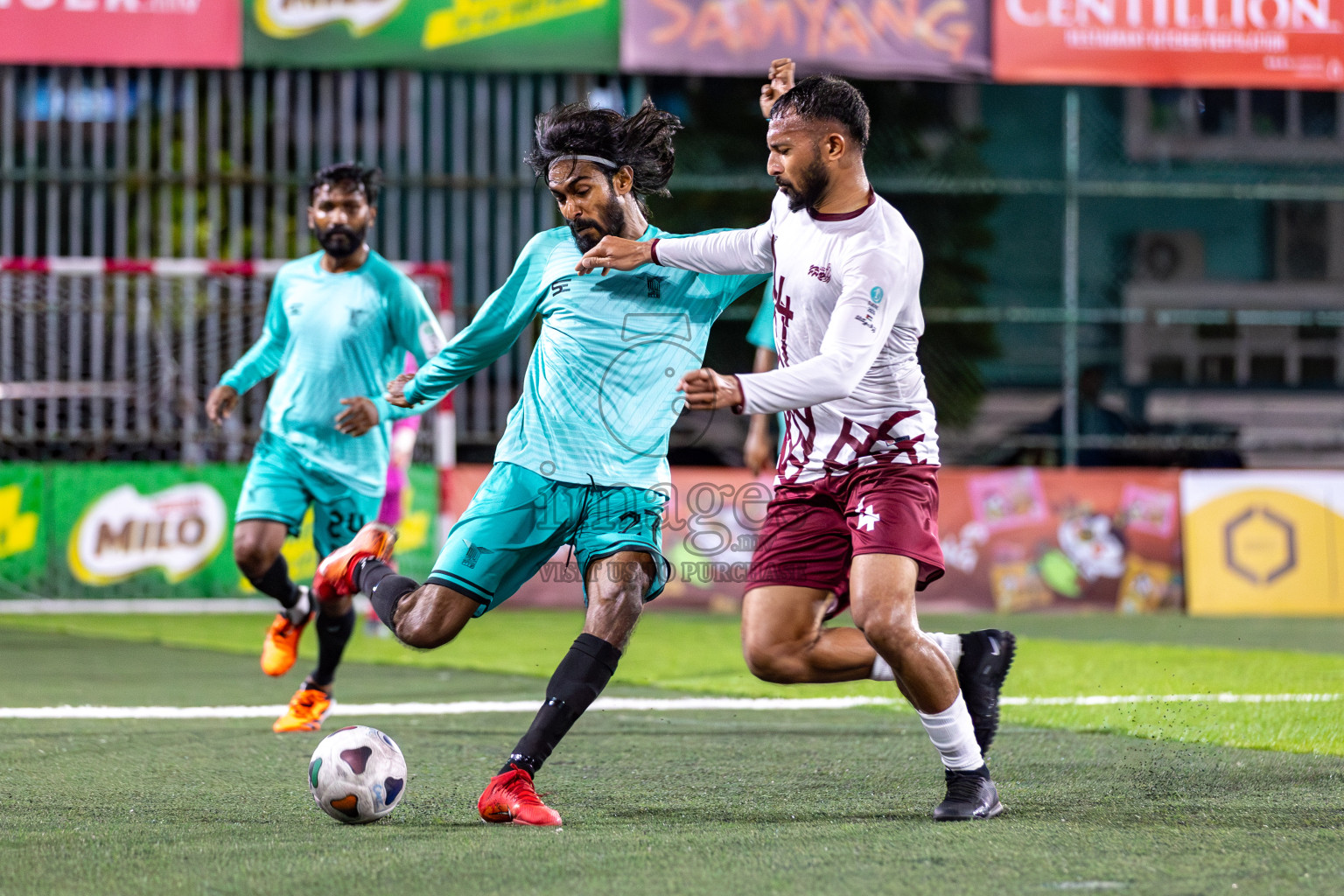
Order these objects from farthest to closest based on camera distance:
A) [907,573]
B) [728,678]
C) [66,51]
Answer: [66,51] → [728,678] → [907,573]

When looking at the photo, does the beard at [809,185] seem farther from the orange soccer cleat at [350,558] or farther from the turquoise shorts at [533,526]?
the orange soccer cleat at [350,558]

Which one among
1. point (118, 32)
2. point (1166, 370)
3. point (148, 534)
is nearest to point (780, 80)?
point (148, 534)

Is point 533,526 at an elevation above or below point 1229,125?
below

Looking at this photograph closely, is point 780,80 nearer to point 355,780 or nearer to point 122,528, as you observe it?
point 355,780

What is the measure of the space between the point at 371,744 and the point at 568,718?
0.57 metres

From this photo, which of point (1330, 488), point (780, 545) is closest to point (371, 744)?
point (780, 545)

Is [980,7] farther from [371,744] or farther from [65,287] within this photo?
[371,744]

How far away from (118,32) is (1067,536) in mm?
Answer: 8624

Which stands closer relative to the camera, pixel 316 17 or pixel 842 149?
pixel 842 149

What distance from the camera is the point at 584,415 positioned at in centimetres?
520

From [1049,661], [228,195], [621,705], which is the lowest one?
[1049,661]

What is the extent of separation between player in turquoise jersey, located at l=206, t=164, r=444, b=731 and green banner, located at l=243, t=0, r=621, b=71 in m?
6.94

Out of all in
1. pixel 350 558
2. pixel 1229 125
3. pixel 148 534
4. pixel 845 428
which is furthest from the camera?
pixel 1229 125

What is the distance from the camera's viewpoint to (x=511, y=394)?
50.3 ft
